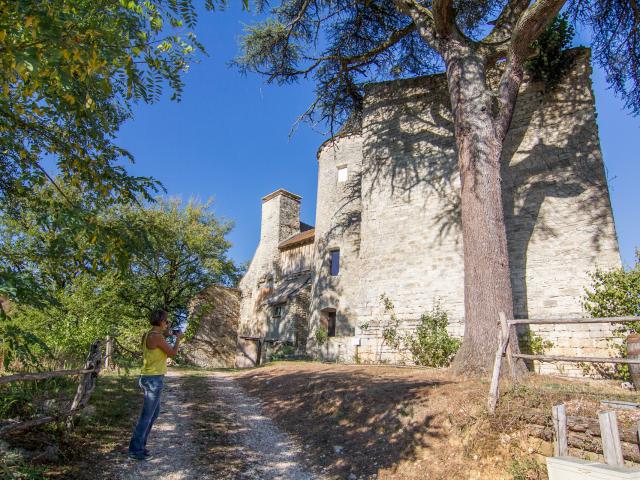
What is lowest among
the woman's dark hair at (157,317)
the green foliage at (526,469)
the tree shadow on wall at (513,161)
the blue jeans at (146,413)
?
the green foliage at (526,469)

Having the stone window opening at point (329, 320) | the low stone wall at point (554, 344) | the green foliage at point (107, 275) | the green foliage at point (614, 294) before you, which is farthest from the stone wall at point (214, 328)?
the green foliage at point (614, 294)

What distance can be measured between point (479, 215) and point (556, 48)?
280 inches

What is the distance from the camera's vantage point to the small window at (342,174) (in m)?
20.2

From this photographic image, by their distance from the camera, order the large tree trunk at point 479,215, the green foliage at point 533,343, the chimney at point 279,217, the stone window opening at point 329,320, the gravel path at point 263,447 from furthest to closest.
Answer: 1. the chimney at point 279,217
2. the stone window opening at point 329,320
3. the green foliage at point 533,343
4. the large tree trunk at point 479,215
5. the gravel path at point 263,447

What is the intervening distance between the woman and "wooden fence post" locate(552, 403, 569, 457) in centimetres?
402

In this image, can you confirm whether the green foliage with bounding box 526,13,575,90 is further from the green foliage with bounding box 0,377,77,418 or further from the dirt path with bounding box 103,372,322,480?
the green foliage with bounding box 0,377,77,418

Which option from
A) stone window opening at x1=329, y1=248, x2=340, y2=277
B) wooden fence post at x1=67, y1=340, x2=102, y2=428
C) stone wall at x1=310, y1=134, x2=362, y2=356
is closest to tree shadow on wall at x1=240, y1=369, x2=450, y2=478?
wooden fence post at x1=67, y1=340, x2=102, y2=428

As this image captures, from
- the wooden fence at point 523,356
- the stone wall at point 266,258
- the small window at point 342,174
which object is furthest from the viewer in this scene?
the stone wall at point 266,258

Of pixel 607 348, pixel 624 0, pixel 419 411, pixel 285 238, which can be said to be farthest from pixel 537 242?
pixel 285 238

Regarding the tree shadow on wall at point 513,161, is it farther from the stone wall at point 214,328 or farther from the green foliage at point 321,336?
the stone wall at point 214,328

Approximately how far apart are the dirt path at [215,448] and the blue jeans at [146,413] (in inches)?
5.6

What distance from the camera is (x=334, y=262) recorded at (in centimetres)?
1881

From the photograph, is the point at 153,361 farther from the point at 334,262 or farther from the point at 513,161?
the point at 334,262

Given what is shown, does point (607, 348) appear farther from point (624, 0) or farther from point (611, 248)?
point (624, 0)
